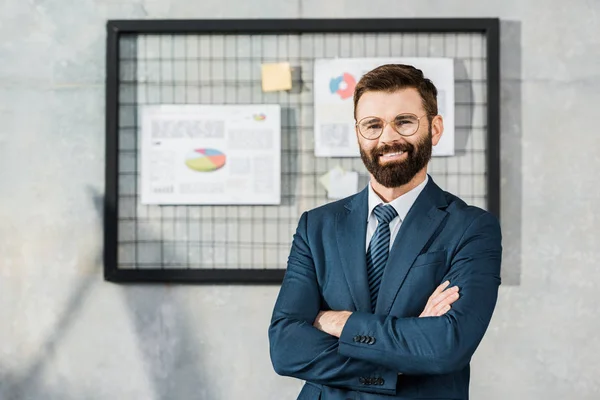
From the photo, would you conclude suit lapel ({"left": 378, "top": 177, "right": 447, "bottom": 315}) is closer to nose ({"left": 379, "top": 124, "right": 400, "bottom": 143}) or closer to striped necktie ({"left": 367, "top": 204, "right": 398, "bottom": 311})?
striped necktie ({"left": 367, "top": 204, "right": 398, "bottom": 311})

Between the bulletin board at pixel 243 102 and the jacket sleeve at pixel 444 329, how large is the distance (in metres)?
1.07

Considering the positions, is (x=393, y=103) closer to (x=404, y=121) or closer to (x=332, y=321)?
(x=404, y=121)

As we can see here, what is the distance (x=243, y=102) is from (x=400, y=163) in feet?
3.82

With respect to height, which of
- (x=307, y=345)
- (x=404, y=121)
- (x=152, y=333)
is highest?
(x=404, y=121)

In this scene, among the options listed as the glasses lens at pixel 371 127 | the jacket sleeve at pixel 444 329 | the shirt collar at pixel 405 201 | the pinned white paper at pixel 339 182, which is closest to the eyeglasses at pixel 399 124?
the glasses lens at pixel 371 127

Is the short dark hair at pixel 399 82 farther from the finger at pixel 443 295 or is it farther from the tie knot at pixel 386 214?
the finger at pixel 443 295

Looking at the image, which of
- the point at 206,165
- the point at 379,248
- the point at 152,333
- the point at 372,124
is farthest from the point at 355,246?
the point at 152,333

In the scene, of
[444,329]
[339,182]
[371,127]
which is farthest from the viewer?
[339,182]

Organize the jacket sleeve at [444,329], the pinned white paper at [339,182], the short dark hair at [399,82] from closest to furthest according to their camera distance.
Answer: the jacket sleeve at [444,329] → the short dark hair at [399,82] → the pinned white paper at [339,182]

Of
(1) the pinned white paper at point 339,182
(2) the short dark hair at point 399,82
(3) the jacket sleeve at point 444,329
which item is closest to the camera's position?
(3) the jacket sleeve at point 444,329

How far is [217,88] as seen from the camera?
271 centimetres

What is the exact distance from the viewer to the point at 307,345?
5.39ft

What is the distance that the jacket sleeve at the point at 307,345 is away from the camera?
5.18ft

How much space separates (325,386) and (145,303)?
1179mm
